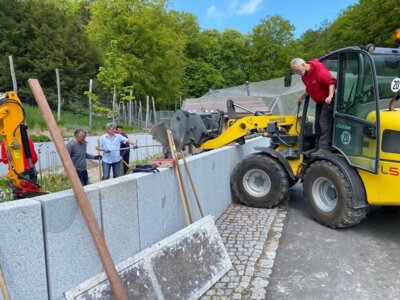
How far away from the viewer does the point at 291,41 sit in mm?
46875

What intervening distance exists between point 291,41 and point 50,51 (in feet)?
99.8

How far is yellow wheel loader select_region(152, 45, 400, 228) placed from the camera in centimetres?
541

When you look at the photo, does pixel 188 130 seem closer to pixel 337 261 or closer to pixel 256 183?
pixel 256 183

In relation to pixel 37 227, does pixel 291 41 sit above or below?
above

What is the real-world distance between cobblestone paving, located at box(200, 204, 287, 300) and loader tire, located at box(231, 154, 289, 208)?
0.19m

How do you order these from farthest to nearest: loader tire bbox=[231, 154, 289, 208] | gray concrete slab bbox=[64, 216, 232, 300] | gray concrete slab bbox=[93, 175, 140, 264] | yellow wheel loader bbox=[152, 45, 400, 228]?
1. loader tire bbox=[231, 154, 289, 208]
2. yellow wheel loader bbox=[152, 45, 400, 228]
3. gray concrete slab bbox=[93, 175, 140, 264]
4. gray concrete slab bbox=[64, 216, 232, 300]

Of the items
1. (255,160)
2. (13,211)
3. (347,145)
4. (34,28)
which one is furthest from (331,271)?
(34,28)

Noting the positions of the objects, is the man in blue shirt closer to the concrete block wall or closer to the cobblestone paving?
the cobblestone paving

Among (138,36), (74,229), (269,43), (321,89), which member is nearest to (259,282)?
(74,229)

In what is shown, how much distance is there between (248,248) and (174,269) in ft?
5.87

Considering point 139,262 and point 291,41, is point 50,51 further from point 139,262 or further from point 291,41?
point 291,41

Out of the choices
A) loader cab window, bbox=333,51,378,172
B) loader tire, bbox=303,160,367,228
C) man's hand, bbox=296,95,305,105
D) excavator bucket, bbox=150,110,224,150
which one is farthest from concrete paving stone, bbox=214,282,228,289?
man's hand, bbox=296,95,305,105

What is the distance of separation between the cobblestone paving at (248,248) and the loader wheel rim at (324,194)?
2.37 ft

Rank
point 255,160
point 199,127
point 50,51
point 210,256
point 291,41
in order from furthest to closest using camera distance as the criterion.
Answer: point 291,41 → point 50,51 → point 199,127 → point 255,160 → point 210,256
